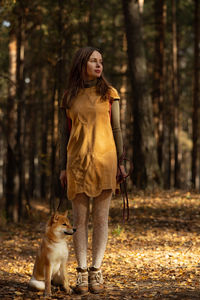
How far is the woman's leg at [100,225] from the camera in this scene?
4934 millimetres

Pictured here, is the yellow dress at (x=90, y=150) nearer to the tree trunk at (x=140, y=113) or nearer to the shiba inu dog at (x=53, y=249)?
the shiba inu dog at (x=53, y=249)

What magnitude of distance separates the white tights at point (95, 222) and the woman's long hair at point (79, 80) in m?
1.04

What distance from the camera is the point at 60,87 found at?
11922 mm

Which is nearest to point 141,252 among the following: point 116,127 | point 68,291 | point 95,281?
point 95,281

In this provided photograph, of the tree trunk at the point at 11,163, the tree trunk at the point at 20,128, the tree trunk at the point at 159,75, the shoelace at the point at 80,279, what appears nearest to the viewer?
the shoelace at the point at 80,279

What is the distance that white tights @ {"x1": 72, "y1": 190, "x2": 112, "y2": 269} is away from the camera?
194 inches

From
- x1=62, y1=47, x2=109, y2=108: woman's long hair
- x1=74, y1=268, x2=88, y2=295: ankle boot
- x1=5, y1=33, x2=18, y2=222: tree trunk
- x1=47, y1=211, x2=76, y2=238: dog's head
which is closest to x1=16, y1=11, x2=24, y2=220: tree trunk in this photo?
x1=5, y1=33, x2=18, y2=222: tree trunk

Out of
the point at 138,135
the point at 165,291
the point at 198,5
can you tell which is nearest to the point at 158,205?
the point at 138,135

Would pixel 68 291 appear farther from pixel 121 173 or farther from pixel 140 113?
pixel 140 113

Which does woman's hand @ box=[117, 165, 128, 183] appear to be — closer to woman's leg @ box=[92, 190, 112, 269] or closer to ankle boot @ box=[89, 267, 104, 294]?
woman's leg @ box=[92, 190, 112, 269]

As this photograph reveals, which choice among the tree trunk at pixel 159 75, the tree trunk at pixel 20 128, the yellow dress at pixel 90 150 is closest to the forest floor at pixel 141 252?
the yellow dress at pixel 90 150

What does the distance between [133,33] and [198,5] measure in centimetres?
757

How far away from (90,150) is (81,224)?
81 centimetres

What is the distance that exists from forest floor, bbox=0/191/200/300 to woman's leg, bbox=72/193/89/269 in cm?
38
